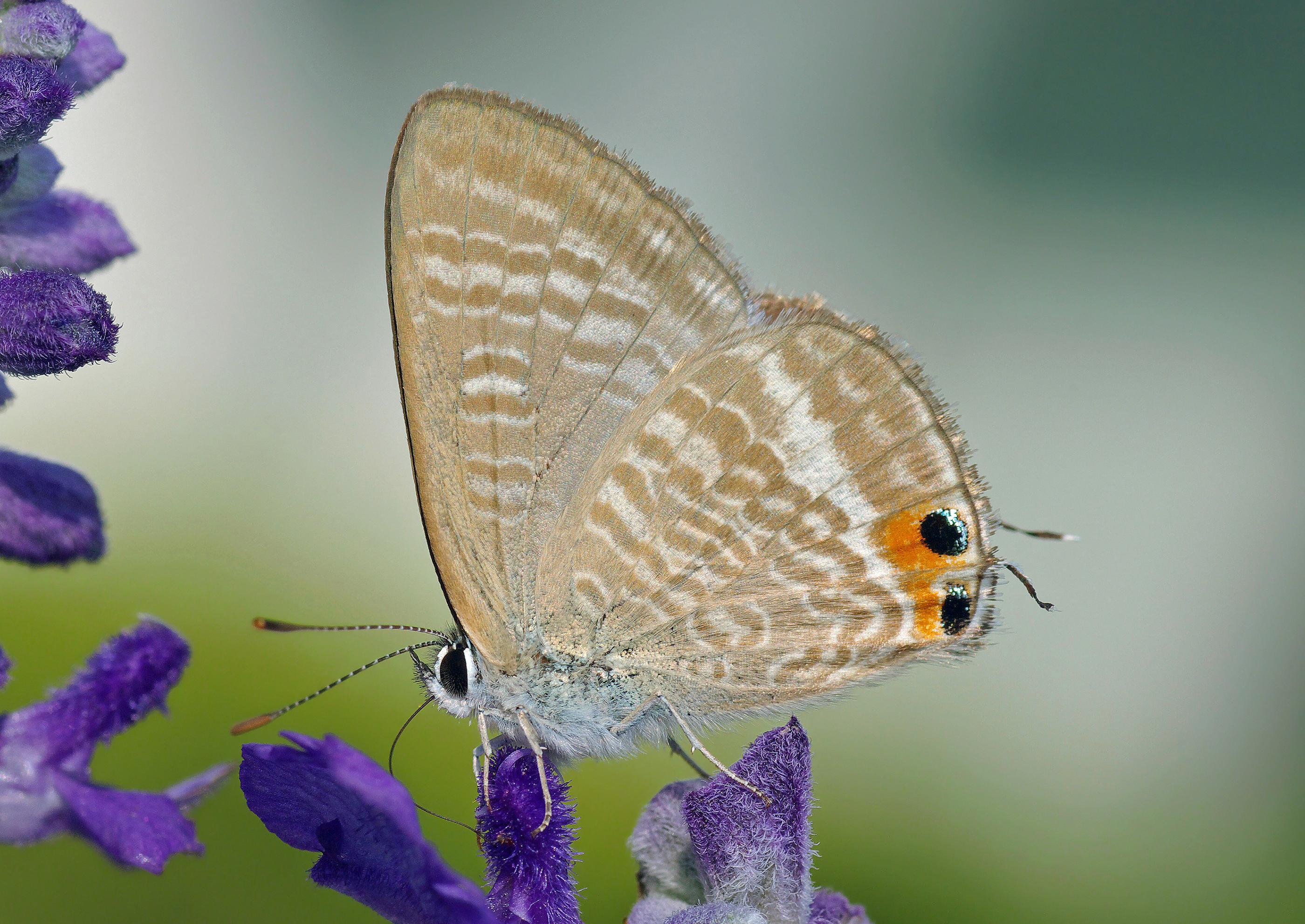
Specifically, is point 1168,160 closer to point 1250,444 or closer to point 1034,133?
point 1034,133

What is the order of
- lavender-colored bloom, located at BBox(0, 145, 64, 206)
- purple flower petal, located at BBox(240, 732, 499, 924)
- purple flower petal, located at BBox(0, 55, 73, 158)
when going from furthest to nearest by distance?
lavender-colored bloom, located at BBox(0, 145, 64, 206) < purple flower petal, located at BBox(0, 55, 73, 158) < purple flower petal, located at BBox(240, 732, 499, 924)

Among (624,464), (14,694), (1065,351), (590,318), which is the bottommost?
(14,694)

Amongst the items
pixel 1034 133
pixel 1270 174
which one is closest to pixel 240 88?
pixel 1034 133

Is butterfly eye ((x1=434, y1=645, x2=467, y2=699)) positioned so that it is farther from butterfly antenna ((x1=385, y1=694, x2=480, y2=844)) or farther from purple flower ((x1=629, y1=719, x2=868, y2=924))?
purple flower ((x1=629, y1=719, x2=868, y2=924))

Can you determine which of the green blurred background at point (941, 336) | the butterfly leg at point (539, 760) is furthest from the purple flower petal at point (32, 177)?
the green blurred background at point (941, 336)

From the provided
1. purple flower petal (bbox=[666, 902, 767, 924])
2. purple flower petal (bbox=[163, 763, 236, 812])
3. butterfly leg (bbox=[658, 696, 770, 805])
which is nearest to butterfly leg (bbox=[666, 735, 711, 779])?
butterfly leg (bbox=[658, 696, 770, 805])

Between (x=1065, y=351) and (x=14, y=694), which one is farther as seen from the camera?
(x=1065, y=351)

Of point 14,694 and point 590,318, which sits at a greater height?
point 590,318

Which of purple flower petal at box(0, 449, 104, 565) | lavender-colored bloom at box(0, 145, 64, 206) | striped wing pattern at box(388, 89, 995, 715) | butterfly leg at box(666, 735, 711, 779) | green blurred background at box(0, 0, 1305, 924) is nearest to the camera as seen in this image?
purple flower petal at box(0, 449, 104, 565)

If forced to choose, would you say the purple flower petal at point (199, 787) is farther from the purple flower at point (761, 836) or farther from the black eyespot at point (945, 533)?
the black eyespot at point (945, 533)
